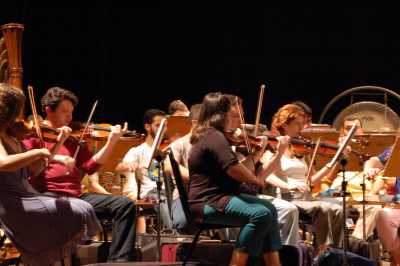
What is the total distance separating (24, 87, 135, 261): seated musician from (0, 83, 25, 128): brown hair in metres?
0.71

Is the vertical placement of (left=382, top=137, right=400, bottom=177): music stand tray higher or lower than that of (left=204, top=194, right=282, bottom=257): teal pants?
higher

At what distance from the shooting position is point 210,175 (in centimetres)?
456

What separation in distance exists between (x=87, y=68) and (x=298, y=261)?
537 centimetres

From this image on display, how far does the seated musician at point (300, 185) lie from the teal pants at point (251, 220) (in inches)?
33.5

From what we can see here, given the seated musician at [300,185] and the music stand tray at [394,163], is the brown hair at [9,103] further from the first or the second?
the music stand tray at [394,163]

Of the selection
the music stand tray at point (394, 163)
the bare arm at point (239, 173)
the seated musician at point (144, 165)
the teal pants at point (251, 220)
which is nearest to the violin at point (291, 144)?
the bare arm at point (239, 173)

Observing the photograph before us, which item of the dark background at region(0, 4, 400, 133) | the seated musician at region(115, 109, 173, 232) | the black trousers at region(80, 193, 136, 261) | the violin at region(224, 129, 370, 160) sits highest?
the dark background at region(0, 4, 400, 133)

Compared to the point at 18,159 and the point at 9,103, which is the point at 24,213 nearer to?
the point at 18,159

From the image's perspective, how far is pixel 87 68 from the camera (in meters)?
9.51

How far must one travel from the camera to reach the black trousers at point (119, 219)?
5.01 meters

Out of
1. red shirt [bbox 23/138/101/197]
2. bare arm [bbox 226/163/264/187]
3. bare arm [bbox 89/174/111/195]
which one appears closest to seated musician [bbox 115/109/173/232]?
bare arm [bbox 89/174/111/195]

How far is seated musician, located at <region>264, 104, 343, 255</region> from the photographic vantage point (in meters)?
5.39

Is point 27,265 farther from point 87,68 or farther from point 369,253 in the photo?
point 87,68

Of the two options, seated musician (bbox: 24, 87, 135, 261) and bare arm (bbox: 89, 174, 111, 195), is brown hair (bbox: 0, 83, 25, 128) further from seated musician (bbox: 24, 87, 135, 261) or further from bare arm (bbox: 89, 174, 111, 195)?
bare arm (bbox: 89, 174, 111, 195)
